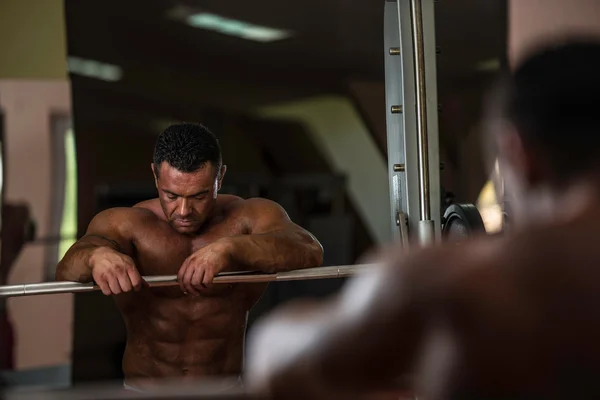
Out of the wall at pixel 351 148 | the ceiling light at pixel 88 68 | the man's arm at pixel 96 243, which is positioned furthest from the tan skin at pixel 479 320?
the wall at pixel 351 148

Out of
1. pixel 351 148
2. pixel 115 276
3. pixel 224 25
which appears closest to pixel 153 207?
pixel 115 276

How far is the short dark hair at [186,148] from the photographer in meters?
1.92

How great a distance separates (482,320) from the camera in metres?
0.57

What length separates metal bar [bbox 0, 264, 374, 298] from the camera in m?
1.75

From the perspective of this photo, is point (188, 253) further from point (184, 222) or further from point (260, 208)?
point (260, 208)

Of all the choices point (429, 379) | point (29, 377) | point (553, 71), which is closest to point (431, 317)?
point (429, 379)

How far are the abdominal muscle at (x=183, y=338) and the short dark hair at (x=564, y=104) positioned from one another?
5.27 ft

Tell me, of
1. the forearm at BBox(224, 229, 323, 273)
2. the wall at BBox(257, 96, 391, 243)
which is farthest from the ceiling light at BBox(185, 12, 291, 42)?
the forearm at BBox(224, 229, 323, 273)

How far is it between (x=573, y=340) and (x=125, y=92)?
5756 mm

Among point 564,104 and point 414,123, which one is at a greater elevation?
point 414,123

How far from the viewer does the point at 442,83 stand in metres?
6.33

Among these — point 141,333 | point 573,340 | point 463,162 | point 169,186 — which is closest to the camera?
point 573,340

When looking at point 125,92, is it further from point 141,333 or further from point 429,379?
point 429,379

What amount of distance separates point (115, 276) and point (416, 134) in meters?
0.82
